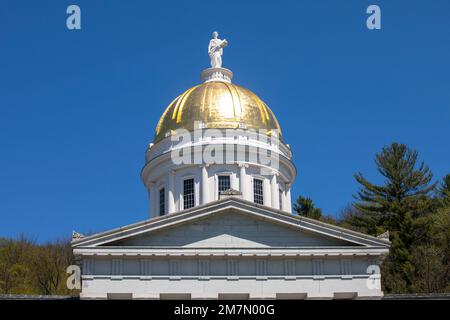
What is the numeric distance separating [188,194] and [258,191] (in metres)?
4.08

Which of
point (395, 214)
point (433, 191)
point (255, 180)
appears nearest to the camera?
point (255, 180)

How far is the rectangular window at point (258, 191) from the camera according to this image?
44.9m

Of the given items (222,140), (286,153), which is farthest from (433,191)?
(222,140)

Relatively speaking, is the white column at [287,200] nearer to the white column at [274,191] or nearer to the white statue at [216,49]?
the white column at [274,191]

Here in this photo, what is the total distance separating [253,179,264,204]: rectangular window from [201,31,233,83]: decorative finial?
8331 mm

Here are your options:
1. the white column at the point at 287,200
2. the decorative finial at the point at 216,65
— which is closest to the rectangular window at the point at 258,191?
the white column at the point at 287,200

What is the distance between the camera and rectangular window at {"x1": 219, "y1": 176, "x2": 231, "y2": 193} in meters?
44.6

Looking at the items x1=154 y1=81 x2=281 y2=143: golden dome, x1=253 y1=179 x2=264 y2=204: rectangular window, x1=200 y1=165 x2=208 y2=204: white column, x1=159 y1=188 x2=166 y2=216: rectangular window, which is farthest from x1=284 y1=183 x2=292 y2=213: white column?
x1=159 y1=188 x2=166 y2=216: rectangular window

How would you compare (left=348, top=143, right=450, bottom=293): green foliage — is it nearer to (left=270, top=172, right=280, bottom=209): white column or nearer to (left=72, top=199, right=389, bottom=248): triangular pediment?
(left=270, top=172, right=280, bottom=209): white column

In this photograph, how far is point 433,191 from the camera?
6638 cm

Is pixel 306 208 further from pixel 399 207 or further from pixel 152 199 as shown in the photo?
pixel 152 199

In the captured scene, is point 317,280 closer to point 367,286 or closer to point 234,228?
point 367,286

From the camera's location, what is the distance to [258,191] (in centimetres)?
4525

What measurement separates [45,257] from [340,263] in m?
49.7
